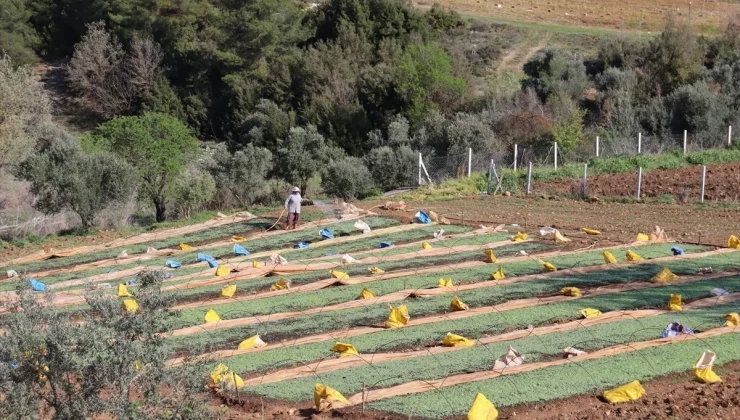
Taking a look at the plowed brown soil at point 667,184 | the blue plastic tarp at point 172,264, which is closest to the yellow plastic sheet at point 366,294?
the blue plastic tarp at point 172,264

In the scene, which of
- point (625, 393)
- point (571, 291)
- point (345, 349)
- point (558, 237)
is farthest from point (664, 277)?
point (345, 349)

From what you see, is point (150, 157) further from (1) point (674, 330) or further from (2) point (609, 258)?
(1) point (674, 330)

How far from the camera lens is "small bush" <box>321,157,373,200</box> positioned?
30344 mm

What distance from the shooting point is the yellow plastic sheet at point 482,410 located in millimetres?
10336

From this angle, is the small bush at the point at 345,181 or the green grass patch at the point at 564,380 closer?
the green grass patch at the point at 564,380

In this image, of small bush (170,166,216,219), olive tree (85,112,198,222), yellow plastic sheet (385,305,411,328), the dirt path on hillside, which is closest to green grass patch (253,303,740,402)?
yellow plastic sheet (385,305,411,328)

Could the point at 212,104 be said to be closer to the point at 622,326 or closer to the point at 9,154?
the point at 9,154

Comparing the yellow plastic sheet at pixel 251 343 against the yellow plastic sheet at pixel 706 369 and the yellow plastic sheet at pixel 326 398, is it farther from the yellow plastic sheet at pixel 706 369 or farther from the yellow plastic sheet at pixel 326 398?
the yellow plastic sheet at pixel 706 369

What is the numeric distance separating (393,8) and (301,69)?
8.22 meters

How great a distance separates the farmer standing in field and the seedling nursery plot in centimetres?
46

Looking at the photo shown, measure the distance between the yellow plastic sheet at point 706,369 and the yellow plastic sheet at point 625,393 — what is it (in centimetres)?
97

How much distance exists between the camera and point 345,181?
30.4 m

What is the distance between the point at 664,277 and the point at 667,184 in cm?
1203

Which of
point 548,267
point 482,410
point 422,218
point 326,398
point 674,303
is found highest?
point 482,410
